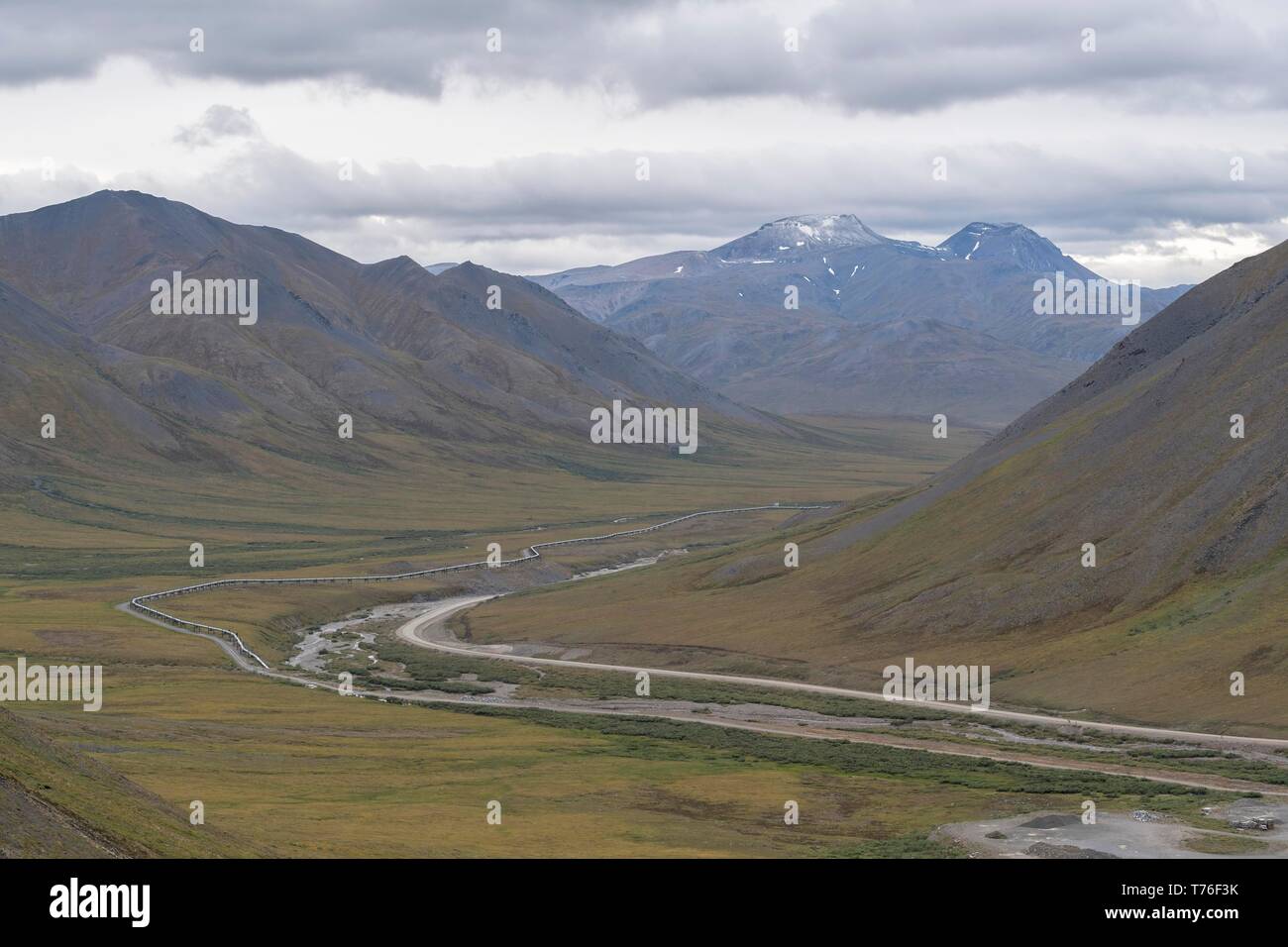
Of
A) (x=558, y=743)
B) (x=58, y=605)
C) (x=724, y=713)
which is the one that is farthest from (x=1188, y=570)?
(x=58, y=605)

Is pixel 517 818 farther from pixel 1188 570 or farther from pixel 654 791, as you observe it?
pixel 1188 570

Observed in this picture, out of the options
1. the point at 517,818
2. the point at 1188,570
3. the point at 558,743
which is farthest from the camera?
the point at 1188,570

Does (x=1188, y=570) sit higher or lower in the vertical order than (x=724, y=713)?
higher

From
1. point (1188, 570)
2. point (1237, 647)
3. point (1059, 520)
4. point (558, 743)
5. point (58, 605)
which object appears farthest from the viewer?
point (58, 605)

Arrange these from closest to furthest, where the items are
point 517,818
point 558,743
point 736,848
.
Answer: point 736,848
point 517,818
point 558,743

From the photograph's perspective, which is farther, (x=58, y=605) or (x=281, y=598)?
(x=281, y=598)

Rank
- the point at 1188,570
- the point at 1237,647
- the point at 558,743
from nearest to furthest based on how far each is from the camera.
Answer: the point at 558,743 < the point at 1237,647 < the point at 1188,570

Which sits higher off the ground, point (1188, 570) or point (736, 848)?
point (1188, 570)

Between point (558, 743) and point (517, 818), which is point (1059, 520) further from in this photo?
point (517, 818)
